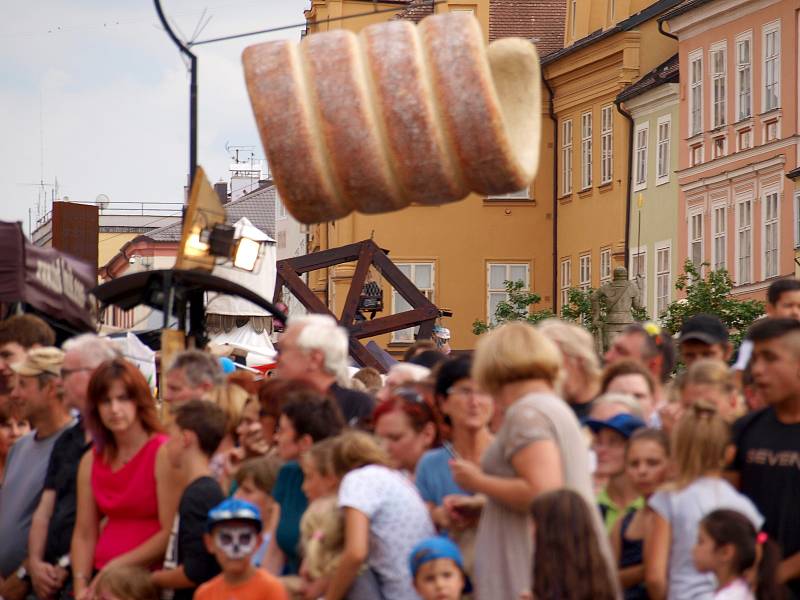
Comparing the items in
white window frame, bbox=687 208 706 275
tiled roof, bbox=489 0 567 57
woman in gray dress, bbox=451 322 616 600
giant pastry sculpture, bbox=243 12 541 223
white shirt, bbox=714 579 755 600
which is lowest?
white shirt, bbox=714 579 755 600

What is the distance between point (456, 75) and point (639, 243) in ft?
131

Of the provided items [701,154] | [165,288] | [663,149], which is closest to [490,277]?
[663,149]

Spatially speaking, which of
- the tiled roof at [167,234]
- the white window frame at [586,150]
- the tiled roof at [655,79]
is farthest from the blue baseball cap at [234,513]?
the tiled roof at [167,234]

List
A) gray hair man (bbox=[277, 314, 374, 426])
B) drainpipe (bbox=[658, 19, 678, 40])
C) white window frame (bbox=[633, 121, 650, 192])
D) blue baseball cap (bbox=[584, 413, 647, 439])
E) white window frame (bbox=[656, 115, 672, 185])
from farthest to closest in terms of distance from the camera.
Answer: white window frame (bbox=[633, 121, 650, 192]), white window frame (bbox=[656, 115, 672, 185]), drainpipe (bbox=[658, 19, 678, 40]), gray hair man (bbox=[277, 314, 374, 426]), blue baseball cap (bbox=[584, 413, 647, 439])

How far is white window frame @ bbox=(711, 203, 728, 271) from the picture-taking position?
46.1m

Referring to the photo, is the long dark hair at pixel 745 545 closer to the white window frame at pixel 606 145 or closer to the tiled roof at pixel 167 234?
the white window frame at pixel 606 145

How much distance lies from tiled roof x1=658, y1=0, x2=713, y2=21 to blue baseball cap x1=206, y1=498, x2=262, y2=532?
38671 mm

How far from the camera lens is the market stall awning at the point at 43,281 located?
13.9 m

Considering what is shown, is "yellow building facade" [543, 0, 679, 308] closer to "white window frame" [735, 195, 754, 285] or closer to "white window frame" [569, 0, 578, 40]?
"white window frame" [569, 0, 578, 40]

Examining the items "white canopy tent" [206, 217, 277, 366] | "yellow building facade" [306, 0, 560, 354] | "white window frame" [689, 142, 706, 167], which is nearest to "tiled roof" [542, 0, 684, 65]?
"white window frame" [689, 142, 706, 167]

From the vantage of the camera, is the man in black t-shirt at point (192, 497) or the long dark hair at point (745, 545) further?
the man in black t-shirt at point (192, 497)

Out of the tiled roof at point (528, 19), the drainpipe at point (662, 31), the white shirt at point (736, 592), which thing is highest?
the tiled roof at point (528, 19)

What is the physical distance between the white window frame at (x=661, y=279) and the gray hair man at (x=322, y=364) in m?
39.0

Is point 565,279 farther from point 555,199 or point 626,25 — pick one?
point 626,25
